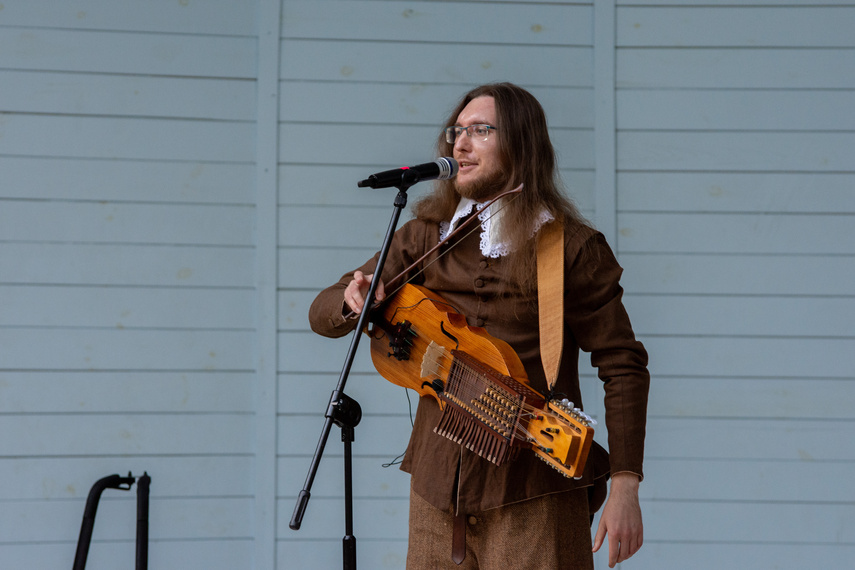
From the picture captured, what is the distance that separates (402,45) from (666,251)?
1.23 meters

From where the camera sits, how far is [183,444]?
265 cm

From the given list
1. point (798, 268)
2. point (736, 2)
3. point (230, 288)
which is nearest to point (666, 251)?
point (798, 268)

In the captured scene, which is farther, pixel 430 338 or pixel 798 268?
pixel 798 268

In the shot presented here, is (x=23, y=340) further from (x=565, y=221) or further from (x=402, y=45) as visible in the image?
(x=565, y=221)

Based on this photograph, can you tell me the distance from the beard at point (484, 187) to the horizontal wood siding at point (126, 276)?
1.23 metres

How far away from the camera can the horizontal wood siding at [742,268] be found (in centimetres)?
264

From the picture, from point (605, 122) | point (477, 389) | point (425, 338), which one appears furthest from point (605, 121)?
point (477, 389)

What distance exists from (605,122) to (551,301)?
4.46 ft

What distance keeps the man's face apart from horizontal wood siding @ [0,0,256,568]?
48.2 inches

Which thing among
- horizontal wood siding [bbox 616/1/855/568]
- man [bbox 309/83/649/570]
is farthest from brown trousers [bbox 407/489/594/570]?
horizontal wood siding [bbox 616/1/855/568]

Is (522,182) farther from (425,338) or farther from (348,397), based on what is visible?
(348,397)

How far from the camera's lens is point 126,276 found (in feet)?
8.73

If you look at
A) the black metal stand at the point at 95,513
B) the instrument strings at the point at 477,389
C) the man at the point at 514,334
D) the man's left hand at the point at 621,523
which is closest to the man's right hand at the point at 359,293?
the man at the point at 514,334

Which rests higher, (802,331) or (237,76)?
(237,76)
